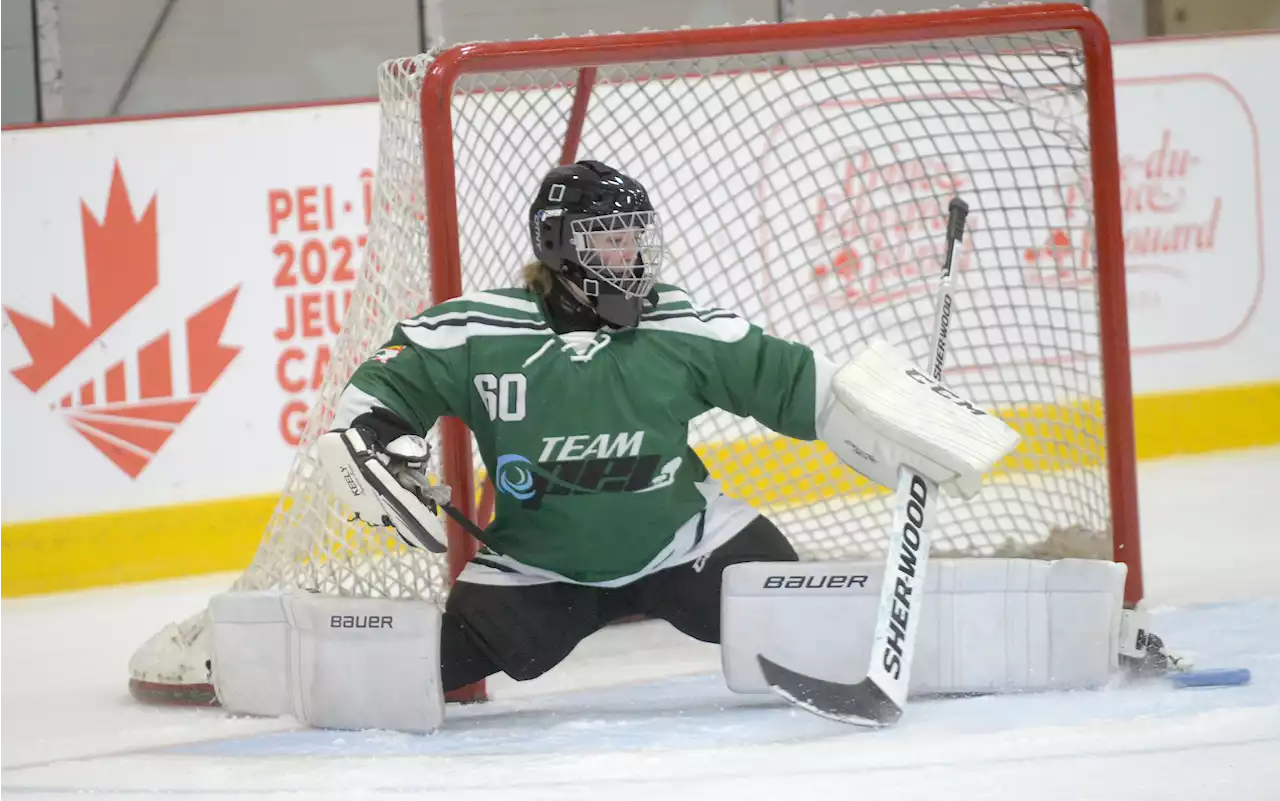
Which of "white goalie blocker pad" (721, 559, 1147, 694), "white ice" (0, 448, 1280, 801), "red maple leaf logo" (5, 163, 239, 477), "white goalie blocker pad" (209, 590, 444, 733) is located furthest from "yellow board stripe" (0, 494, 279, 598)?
"white goalie blocker pad" (721, 559, 1147, 694)

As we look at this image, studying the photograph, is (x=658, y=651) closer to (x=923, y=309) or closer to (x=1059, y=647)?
(x=1059, y=647)

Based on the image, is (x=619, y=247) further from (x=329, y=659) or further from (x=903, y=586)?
(x=329, y=659)

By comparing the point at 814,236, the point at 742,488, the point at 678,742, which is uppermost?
the point at 814,236

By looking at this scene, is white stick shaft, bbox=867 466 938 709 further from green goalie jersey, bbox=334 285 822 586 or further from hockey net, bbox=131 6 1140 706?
hockey net, bbox=131 6 1140 706

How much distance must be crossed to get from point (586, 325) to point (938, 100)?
0.96 meters

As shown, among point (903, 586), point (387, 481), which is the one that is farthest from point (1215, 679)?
point (387, 481)

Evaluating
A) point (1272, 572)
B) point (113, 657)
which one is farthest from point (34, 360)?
point (1272, 572)

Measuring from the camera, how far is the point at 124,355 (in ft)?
12.3

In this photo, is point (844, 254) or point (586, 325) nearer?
point (586, 325)

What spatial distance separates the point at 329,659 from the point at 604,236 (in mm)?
794

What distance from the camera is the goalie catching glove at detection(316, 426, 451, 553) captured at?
1991 mm

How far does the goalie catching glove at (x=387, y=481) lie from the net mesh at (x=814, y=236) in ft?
1.29

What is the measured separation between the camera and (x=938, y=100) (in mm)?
2736

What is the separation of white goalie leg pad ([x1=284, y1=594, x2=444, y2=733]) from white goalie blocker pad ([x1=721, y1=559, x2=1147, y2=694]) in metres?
0.47
